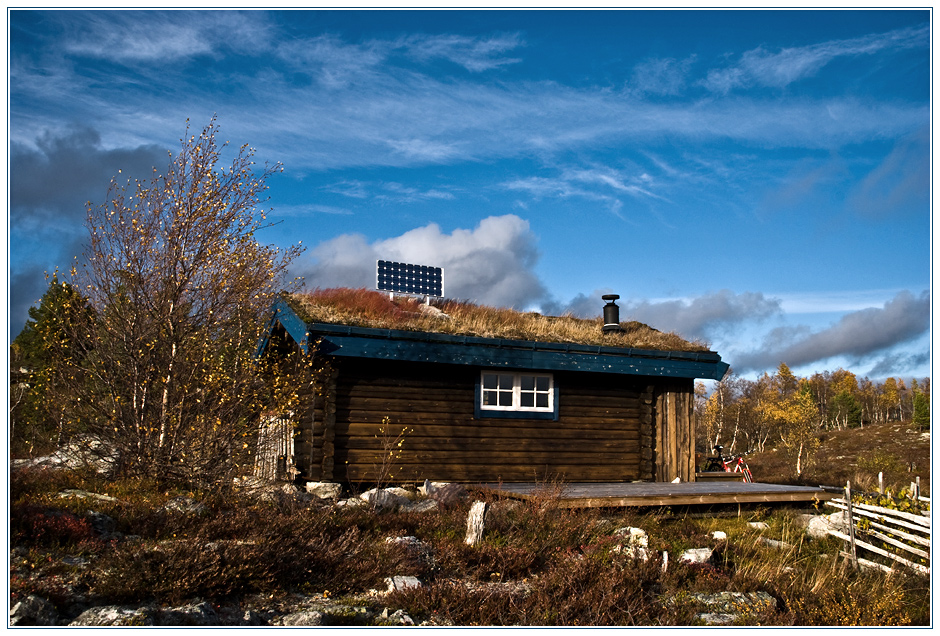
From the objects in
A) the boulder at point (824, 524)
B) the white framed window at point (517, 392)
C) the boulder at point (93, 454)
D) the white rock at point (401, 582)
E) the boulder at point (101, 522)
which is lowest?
the boulder at point (824, 524)

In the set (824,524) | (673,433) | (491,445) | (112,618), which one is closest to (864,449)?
(673,433)

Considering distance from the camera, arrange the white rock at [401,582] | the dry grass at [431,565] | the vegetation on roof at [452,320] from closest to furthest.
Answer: the dry grass at [431,565] → the white rock at [401,582] → the vegetation on roof at [452,320]

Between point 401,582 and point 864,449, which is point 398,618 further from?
point 864,449

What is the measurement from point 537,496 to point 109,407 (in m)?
7.62

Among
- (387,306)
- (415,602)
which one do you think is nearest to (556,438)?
(387,306)

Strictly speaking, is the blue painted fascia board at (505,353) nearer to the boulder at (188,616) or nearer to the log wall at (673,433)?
the log wall at (673,433)

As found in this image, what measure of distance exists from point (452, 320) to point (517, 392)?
213 cm

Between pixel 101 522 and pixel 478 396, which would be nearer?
pixel 101 522

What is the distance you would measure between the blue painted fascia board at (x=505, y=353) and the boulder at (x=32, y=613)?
6.60 metres

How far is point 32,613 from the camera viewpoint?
17.5ft

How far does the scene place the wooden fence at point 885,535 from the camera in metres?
8.95

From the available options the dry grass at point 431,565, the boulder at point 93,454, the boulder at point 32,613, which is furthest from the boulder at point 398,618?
the boulder at point 93,454

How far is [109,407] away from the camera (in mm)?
11508

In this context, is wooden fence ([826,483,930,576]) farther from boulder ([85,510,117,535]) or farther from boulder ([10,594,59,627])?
boulder ([85,510,117,535])
